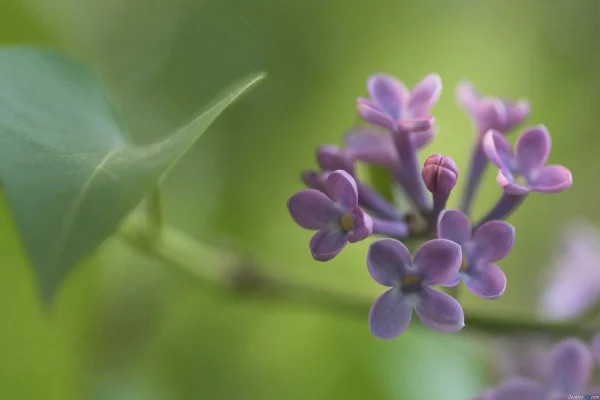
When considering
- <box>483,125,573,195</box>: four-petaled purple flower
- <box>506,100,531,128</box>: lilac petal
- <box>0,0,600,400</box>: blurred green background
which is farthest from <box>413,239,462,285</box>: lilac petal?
<box>0,0,600,400</box>: blurred green background

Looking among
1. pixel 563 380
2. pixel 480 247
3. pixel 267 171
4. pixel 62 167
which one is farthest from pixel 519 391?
pixel 267 171

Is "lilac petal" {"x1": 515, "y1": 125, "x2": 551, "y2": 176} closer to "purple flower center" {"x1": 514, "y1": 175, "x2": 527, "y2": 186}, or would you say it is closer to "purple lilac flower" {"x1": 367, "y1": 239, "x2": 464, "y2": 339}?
"purple flower center" {"x1": 514, "y1": 175, "x2": 527, "y2": 186}

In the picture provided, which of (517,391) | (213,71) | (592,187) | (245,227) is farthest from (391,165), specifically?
(592,187)

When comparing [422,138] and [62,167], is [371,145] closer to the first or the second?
[422,138]

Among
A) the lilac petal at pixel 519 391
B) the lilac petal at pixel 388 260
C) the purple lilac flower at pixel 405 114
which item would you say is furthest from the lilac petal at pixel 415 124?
the lilac petal at pixel 519 391

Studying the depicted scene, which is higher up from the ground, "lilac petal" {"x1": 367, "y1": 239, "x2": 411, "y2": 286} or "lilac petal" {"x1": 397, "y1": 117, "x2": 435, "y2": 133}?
"lilac petal" {"x1": 397, "y1": 117, "x2": 435, "y2": 133}

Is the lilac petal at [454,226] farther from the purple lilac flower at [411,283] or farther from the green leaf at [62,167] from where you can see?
the green leaf at [62,167]
